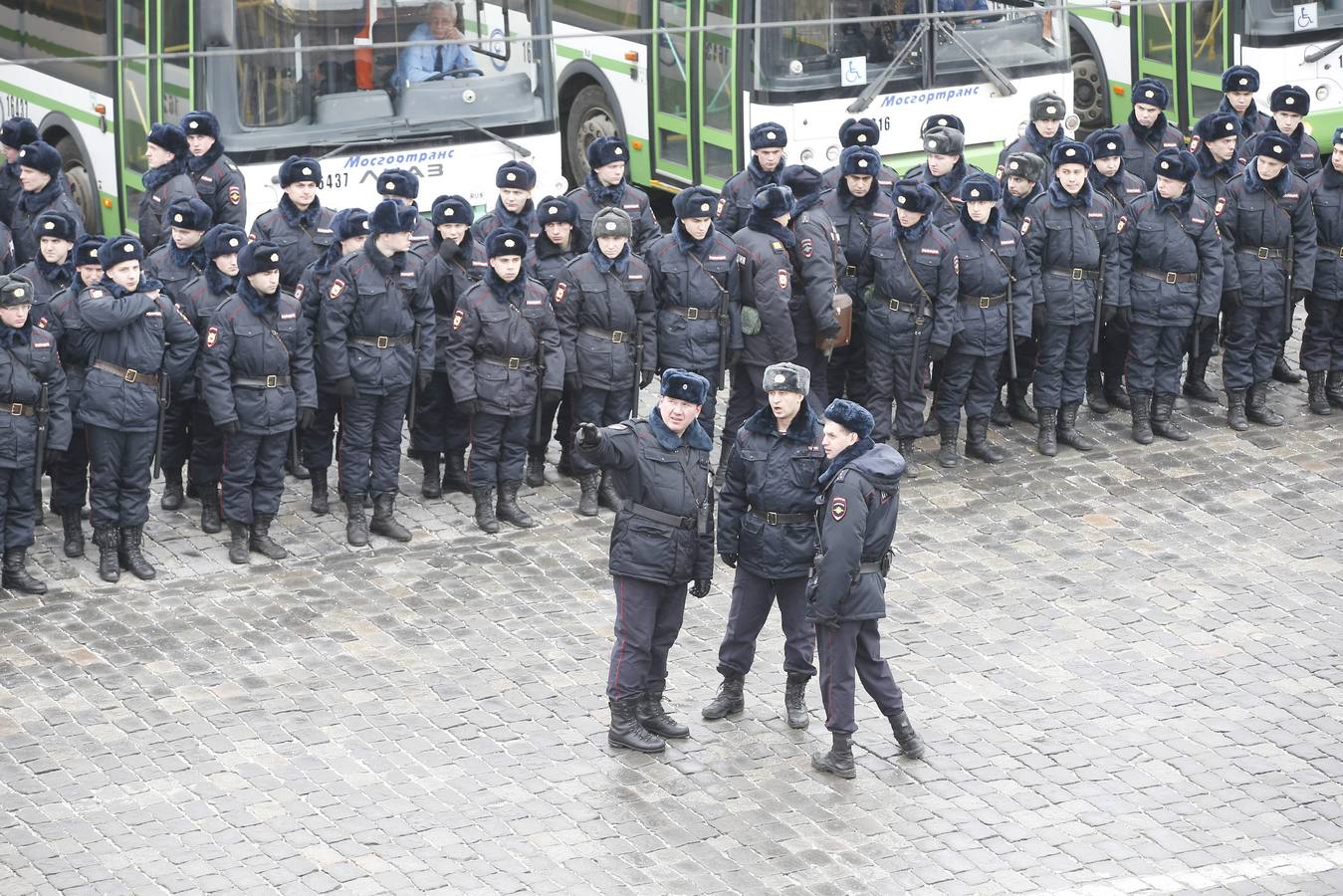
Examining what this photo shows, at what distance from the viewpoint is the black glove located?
1020 centimetres

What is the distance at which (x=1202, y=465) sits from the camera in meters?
14.5

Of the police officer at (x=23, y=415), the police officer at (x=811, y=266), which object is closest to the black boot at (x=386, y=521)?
the police officer at (x=23, y=415)

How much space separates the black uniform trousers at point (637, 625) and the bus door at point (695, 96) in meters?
7.65

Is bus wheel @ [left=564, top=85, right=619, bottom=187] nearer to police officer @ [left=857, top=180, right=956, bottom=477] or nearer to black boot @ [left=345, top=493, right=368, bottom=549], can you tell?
police officer @ [left=857, top=180, right=956, bottom=477]

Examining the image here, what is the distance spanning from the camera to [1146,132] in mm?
16641

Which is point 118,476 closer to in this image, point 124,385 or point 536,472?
point 124,385

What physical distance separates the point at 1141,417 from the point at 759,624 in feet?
16.1

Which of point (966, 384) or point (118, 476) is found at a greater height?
point (966, 384)

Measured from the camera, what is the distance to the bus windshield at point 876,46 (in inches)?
679

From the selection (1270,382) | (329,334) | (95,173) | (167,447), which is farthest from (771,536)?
(95,173)

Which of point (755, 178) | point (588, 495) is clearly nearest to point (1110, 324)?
point (755, 178)

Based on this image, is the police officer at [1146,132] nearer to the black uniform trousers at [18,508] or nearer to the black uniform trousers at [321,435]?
the black uniform trousers at [321,435]

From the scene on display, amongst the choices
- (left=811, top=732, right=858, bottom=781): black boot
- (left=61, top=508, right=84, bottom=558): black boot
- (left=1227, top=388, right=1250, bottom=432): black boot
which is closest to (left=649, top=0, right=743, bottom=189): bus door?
(left=1227, top=388, right=1250, bottom=432): black boot

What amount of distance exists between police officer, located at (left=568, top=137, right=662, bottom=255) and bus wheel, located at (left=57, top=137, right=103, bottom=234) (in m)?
4.39
